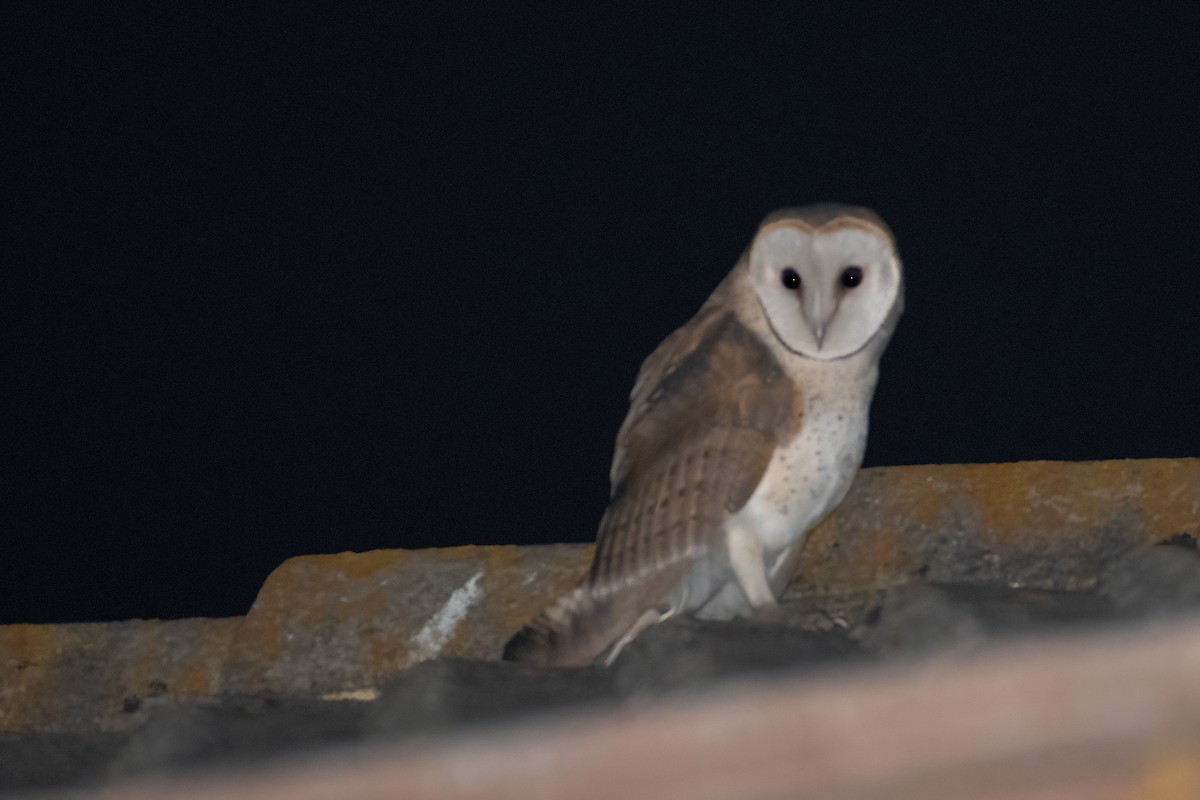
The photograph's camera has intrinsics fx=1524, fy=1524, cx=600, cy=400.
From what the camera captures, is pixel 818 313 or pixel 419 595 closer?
pixel 419 595

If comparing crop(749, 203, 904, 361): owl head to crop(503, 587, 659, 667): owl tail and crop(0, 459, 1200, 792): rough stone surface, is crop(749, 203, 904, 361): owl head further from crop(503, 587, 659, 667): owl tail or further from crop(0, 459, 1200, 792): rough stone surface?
crop(503, 587, 659, 667): owl tail

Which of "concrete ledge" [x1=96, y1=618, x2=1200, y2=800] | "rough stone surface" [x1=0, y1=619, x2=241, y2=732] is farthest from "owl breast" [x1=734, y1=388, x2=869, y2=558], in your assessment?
"concrete ledge" [x1=96, y1=618, x2=1200, y2=800]

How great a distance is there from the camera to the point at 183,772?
683mm

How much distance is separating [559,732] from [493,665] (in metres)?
0.25

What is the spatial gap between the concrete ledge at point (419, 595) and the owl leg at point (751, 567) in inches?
4.7

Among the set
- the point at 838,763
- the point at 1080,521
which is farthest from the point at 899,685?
the point at 1080,521

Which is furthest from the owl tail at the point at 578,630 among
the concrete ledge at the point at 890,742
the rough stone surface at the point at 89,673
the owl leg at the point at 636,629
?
the concrete ledge at the point at 890,742

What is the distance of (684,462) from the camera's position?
1670 mm

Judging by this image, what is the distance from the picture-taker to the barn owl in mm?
1649

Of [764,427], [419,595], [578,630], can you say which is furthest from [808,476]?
[419,595]

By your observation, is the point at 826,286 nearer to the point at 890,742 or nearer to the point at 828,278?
the point at 828,278

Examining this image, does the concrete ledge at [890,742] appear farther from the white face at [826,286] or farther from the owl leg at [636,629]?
the white face at [826,286]

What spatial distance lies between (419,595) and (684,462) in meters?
0.34

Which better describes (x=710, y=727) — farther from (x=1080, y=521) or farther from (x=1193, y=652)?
(x=1080, y=521)
